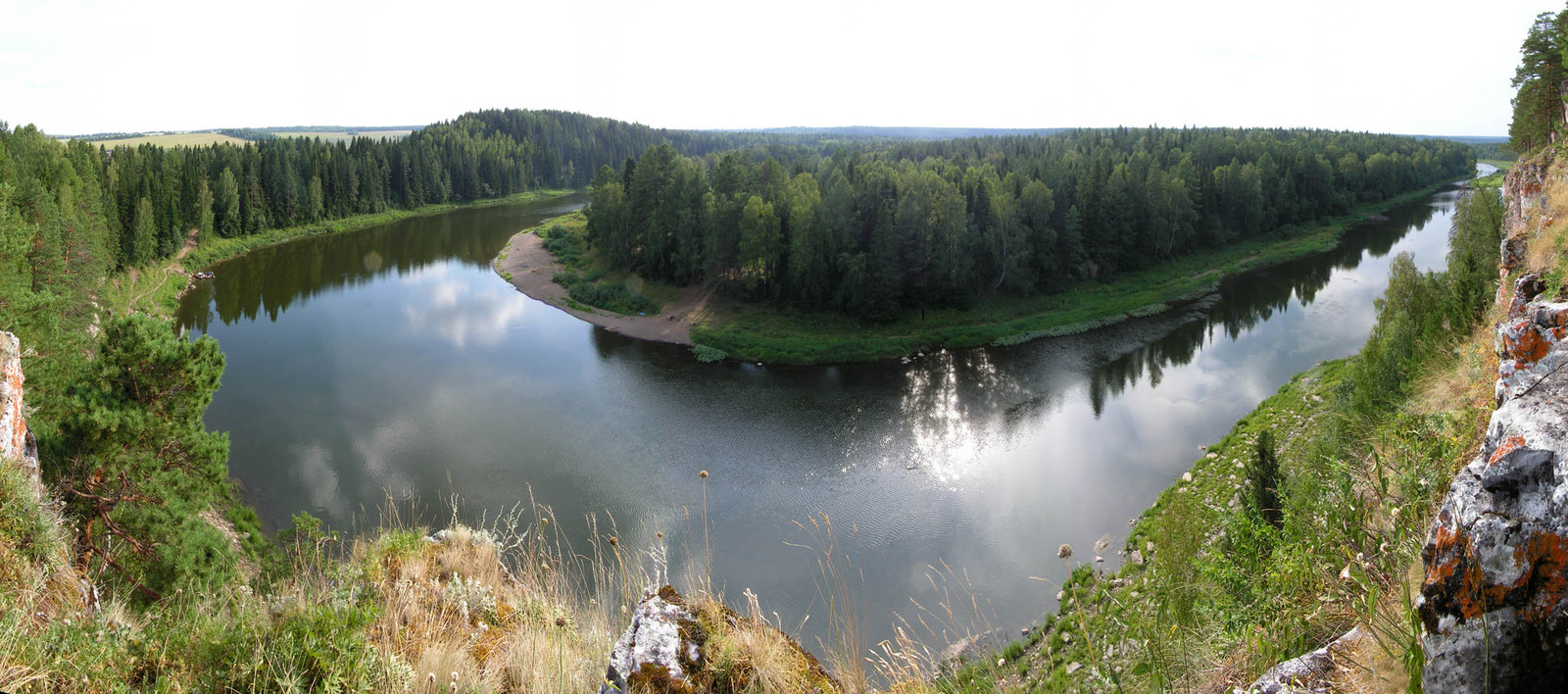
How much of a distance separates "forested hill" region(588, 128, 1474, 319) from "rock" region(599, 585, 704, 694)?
3287cm

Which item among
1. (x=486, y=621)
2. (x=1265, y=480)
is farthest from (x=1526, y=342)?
(x=1265, y=480)

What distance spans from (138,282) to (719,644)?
5521 cm

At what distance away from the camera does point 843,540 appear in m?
18.5

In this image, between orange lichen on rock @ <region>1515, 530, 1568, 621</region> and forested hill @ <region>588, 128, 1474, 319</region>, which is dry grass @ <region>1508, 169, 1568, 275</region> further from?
forested hill @ <region>588, 128, 1474, 319</region>

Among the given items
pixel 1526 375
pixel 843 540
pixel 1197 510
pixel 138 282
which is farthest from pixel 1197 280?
pixel 138 282

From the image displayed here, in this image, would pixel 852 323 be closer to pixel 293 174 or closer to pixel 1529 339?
pixel 1529 339

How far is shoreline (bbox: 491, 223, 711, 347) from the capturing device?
125 ft

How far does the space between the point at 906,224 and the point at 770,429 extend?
16.4 m

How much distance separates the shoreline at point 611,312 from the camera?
125 feet

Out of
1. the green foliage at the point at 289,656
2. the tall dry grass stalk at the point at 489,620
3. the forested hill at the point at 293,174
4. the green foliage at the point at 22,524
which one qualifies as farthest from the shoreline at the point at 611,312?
the green foliage at the point at 289,656

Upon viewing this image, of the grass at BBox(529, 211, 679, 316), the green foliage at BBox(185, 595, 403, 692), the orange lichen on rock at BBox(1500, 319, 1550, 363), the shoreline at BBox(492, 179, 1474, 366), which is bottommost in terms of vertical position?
the shoreline at BBox(492, 179, 1474, 366)

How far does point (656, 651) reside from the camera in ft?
13.7

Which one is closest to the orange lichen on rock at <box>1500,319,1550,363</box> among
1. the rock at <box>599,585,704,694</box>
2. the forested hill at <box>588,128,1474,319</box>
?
the rock at <box>599,585,704,694</box>

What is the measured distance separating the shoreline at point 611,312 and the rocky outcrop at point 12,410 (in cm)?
2783
